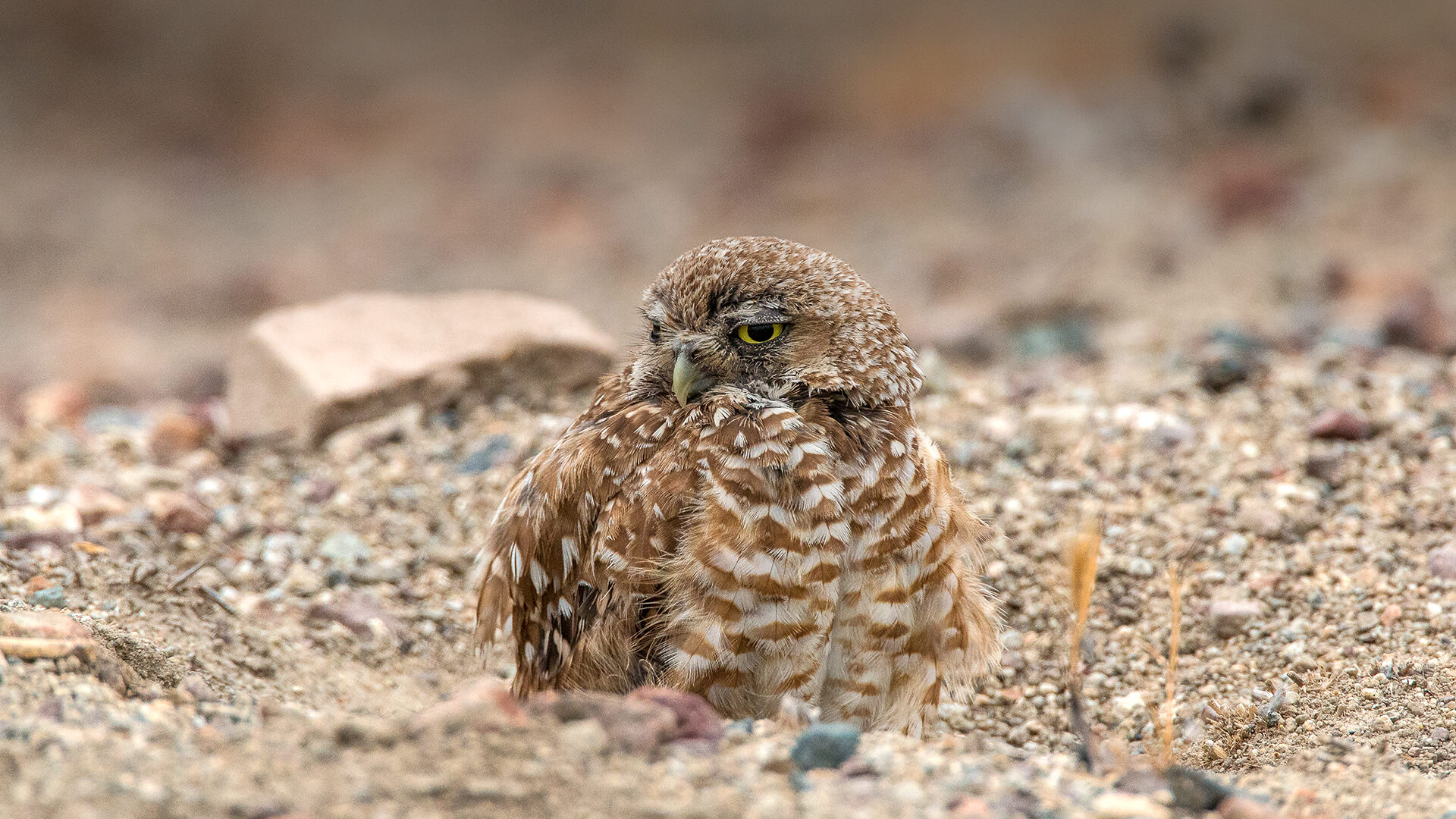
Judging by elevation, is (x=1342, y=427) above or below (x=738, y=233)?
below

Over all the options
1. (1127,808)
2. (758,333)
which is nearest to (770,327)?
(758,333)

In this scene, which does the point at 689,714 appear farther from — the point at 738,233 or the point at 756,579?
the point at 738,233

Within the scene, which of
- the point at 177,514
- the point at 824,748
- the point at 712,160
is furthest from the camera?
the point at 712,160

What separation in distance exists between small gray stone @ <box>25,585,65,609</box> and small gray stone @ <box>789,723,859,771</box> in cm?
210

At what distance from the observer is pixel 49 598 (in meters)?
3.34

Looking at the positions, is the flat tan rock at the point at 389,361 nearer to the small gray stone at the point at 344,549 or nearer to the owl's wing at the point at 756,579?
the small gray stone at the point at 344,549

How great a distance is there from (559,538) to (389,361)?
2072 mm

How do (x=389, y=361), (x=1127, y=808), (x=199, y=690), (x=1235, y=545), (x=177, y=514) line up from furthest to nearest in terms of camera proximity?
(x=389, y=361)
(x=177, y=514)
(x=1235, y=545)
(x=199, y=690)
(x=1127, y=808)

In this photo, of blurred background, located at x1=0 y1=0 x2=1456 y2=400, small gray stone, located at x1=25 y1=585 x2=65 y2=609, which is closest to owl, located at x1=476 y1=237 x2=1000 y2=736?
small gray stone, located at x1=25 y1=585 x2=65 y2=609

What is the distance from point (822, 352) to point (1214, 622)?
1432 millimetres

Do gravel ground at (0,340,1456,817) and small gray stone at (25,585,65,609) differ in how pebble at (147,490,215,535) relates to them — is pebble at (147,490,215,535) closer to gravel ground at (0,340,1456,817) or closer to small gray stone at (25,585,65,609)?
gravel ground at (0,340,1456,817)

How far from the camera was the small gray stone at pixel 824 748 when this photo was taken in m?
2.36

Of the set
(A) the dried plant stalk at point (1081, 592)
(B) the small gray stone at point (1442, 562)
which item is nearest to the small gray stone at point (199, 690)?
(A) the dried plant stalk at point (1081, 592)

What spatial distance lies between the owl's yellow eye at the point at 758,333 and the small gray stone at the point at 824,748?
3.62ft
